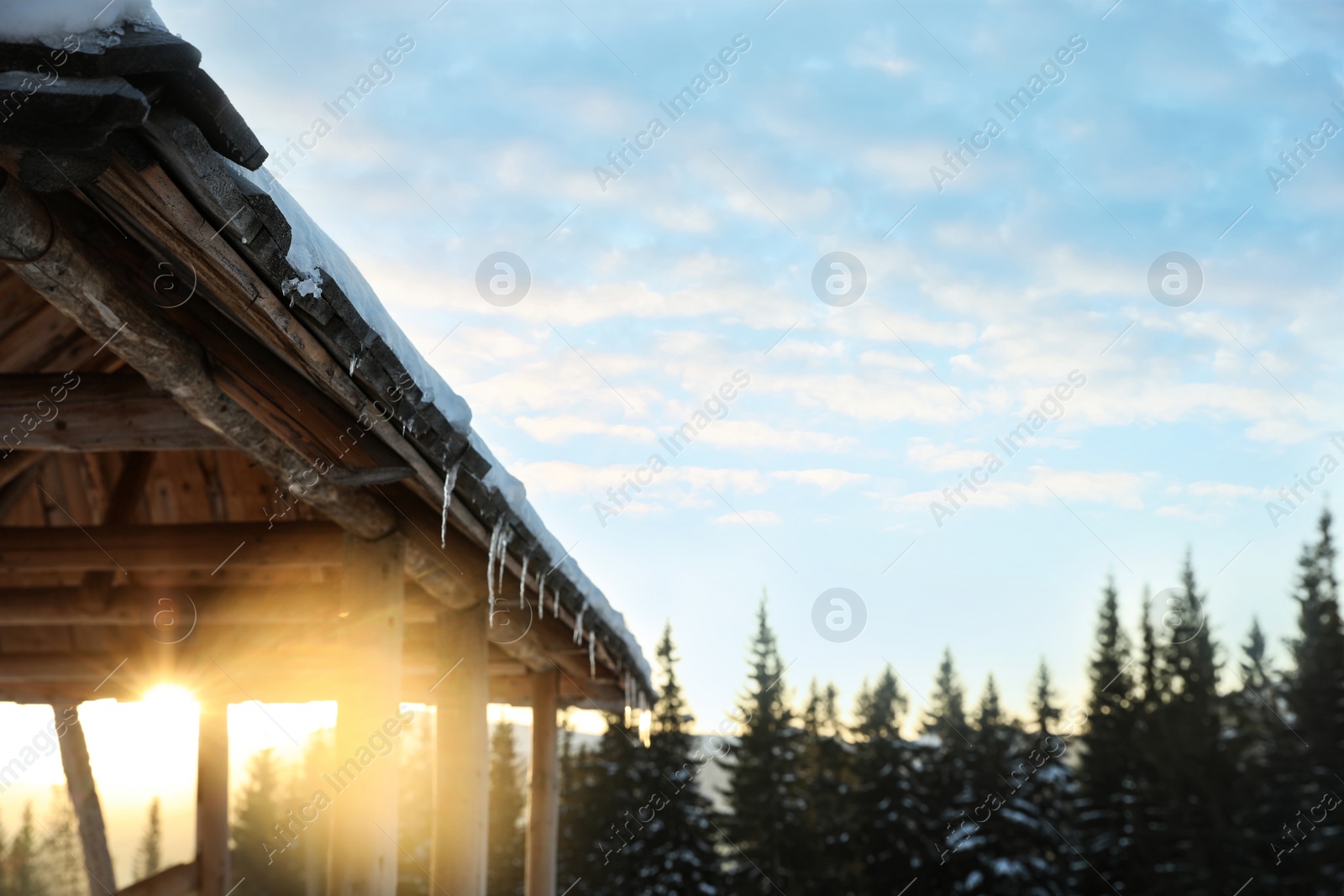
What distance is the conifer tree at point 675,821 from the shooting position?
30.7 m

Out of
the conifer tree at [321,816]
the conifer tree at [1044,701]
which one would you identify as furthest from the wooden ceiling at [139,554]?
the conifer tree at [1044,701]

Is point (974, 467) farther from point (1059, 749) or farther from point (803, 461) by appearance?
point (1059, 749)

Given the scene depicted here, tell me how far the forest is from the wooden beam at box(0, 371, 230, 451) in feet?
80.7

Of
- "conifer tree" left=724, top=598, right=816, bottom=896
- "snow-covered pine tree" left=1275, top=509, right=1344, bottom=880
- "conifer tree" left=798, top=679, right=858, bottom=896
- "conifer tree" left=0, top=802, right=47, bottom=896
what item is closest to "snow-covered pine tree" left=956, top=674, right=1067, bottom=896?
"conifer tree" left=798, top=679, right=858, bottom=896

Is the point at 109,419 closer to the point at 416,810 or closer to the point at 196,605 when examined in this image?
the point at 196,605

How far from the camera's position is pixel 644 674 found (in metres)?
9.23

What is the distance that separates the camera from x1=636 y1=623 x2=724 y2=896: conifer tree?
101ft

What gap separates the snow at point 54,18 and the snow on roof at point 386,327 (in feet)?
1.31

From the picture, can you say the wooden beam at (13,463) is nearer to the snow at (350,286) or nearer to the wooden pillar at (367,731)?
the wooden pillar at (367,731)

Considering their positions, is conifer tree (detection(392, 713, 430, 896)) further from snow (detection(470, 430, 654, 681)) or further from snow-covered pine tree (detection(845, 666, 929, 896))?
snow (detection(470, 430, 654, 681))

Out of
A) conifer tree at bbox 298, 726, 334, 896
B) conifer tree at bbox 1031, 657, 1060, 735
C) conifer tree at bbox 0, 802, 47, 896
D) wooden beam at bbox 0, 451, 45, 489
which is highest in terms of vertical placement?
conifer tree at bbox 1031, 657, 1060, 735

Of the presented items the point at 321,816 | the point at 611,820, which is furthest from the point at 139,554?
the point at 321,816

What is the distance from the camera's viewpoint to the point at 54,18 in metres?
1.82

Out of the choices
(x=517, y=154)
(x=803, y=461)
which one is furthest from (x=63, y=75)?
(x=803, y=461)
